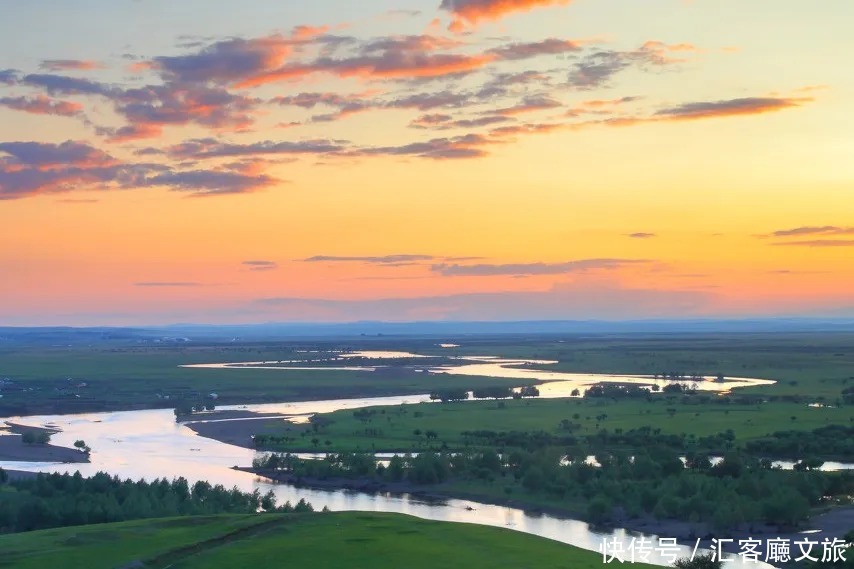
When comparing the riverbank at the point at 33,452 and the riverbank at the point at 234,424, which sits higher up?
the riverbank at the point at 234,424

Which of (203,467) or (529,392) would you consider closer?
(203,467)

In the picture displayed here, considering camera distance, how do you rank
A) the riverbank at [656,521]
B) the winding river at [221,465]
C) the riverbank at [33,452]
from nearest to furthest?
the riverbank at [656,521], the winding river at [221,465], the riverbank at [33,452]

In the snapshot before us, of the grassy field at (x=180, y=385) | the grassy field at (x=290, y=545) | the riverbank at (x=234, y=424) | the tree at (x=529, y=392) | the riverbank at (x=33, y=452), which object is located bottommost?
the riverbank at (x=33, y=452)

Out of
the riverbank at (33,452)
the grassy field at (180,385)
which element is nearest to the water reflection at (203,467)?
the riverbank at (33,452)

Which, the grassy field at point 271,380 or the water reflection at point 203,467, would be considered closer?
the water reflection at point 203,467

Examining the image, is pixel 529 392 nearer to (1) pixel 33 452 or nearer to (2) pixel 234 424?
(2) pixel 234 424

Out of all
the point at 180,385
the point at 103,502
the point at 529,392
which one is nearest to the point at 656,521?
the point at 103,502

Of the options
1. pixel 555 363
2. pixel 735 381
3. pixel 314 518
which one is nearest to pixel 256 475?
pixel 314 518

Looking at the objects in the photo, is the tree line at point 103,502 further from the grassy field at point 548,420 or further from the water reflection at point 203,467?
the grassy field at point 548,420
